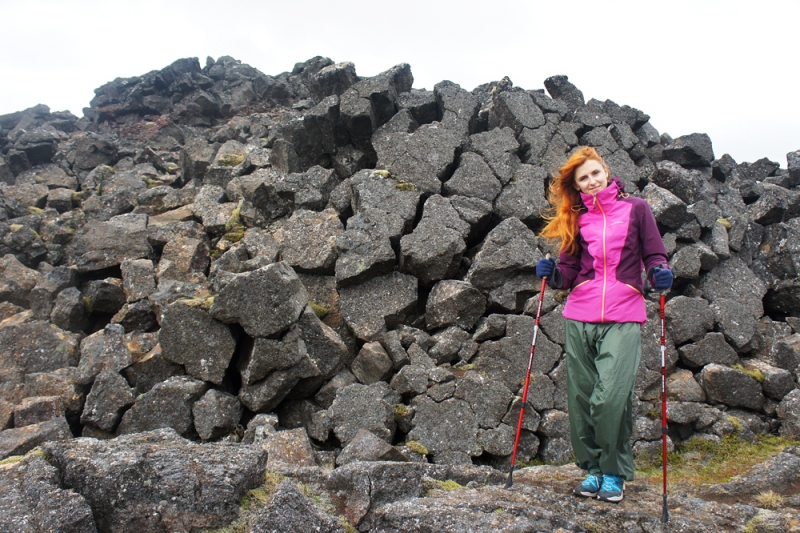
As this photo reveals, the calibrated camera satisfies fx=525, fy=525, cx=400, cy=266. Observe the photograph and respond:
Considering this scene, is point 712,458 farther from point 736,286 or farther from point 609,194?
point 609,194

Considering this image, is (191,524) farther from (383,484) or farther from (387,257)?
(387,257)

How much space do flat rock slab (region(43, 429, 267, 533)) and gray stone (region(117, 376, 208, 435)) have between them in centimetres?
387

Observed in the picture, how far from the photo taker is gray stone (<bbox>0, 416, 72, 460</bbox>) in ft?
26.1

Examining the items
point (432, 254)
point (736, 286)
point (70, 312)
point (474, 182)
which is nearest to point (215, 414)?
point (70, 312)

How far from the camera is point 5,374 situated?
1066 cm

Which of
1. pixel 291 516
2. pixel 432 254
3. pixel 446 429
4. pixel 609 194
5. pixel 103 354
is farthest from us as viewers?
pixel 432 254

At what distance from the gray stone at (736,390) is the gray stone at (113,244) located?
44.4 feet

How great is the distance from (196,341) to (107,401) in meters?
1.82

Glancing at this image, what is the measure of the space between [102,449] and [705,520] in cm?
589

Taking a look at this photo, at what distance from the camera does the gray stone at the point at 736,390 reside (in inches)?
401

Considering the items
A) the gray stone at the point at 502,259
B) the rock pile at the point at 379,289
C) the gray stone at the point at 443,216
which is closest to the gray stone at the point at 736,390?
the rock pile at the point at 379,289

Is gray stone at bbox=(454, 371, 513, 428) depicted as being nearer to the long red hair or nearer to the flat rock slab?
the long red hair

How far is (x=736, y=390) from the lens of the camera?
10.2 meters

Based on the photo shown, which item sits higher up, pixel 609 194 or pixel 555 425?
pixel 609 194
